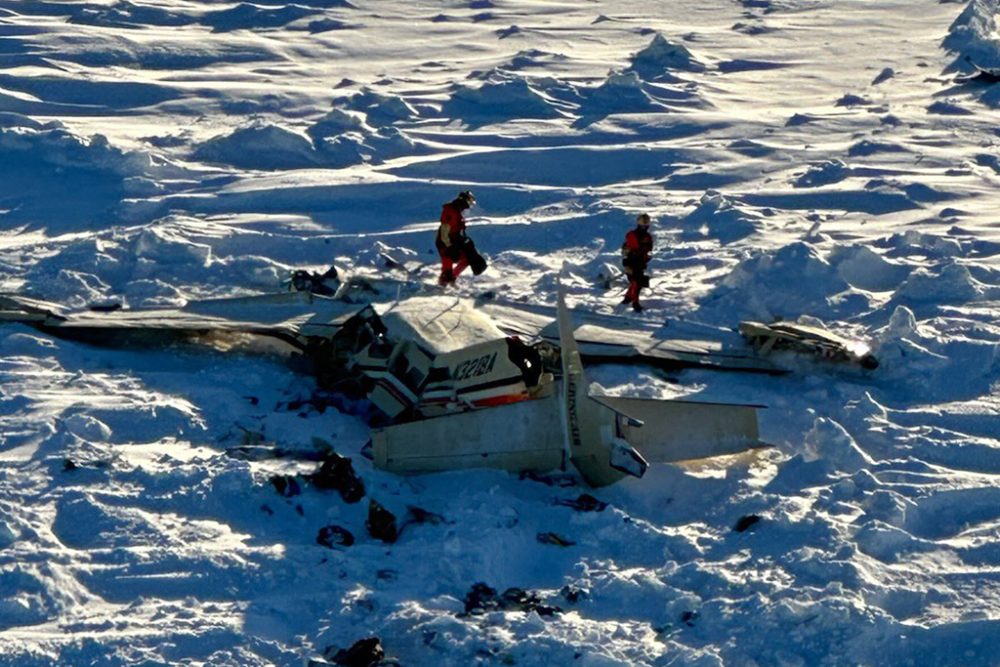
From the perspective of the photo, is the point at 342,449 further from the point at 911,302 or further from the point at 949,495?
the point at 911,302

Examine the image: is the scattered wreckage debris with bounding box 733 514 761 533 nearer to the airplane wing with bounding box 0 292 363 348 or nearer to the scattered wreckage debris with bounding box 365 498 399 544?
the scattered wreckage debris with bounding box 365 498 399 544

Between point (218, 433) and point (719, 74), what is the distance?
16.3 metres

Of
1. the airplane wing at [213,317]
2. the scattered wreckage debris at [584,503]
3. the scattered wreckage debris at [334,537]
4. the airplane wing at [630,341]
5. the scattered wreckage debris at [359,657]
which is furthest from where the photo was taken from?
the airplane wing at [630,341]

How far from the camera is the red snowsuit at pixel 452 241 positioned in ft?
55.8

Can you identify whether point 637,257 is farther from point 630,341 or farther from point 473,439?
point 473,439

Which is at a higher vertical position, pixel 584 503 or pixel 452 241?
pixel 452 241

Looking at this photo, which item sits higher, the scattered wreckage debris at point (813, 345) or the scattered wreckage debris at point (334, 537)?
the scattered wreckage debris at point (813, 345)

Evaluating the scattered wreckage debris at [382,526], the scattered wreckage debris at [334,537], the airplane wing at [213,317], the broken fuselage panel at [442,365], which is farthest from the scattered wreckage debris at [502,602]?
the airplane wing at [213,317]

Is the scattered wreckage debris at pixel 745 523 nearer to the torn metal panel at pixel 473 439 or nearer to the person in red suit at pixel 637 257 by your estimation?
the torn metal panel at pixel 473 439

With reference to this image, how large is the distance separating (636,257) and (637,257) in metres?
0.01

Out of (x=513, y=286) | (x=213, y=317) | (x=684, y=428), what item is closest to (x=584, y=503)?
(x=684, y=428)

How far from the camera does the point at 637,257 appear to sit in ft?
54.6

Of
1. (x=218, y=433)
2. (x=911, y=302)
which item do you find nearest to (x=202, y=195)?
(x=218, y=433)

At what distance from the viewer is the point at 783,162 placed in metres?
22.7
